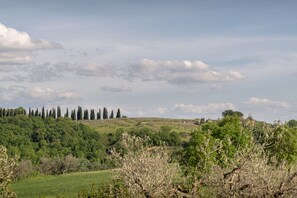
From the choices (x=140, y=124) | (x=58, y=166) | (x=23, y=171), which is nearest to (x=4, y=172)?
(x=23, y=171)

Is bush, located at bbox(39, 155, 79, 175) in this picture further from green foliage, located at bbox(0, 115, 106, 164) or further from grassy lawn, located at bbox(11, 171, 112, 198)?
green foliage, located at bbox(0, 115, 106, 164)

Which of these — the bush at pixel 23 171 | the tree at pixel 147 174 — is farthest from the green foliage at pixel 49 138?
the tree at pixel 147 174

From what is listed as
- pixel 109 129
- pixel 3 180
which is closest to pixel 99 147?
pixel 109 129

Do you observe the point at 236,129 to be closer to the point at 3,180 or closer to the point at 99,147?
the point at 3,180

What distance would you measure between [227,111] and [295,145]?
62442 mm

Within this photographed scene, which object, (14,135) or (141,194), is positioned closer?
(141,194)

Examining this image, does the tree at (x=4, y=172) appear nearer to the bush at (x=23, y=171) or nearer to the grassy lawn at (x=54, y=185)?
the grassy lawn at (x=54, y=185)

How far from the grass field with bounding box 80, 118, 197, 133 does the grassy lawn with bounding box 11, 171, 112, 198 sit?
66.0m

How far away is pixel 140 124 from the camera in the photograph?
15938cm

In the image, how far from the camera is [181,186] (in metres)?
19.3

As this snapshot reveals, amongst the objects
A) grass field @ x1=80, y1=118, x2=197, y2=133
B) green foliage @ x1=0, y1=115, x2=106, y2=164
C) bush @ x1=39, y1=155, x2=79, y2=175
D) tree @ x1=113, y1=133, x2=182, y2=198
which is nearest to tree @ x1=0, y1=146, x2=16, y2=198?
tree @ x1=113, y1=133, x2=182, y2=198

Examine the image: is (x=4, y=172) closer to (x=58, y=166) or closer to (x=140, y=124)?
(x=58, y=166)

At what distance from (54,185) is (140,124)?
89.7 meters

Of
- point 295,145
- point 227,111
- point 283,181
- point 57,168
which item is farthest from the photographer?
point 227,111
